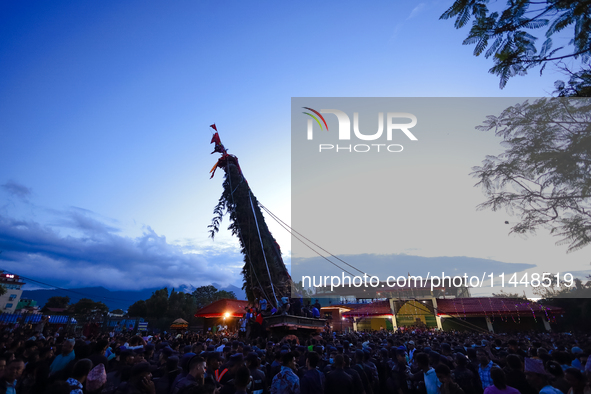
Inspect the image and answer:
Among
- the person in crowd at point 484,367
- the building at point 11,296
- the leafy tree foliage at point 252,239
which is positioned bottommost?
the building at point 11,296

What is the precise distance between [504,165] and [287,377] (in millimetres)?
8511

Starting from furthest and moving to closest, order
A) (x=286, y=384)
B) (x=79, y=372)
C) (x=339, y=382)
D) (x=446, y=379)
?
(x=339, y=382)
(x=286, y=384)
(x=446, y=379)
(x=79, y=372)

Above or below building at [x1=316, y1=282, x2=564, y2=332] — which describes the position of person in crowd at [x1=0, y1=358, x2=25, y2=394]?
above

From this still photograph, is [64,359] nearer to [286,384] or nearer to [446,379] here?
[286,384]

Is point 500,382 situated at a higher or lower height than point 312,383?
higher

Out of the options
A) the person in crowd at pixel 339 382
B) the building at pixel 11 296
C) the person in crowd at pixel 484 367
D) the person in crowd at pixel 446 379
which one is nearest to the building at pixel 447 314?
the person in crowd at pixel 484 367

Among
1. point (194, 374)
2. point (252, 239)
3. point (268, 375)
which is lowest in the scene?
point (268, 375)

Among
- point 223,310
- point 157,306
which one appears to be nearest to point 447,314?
point 223,310

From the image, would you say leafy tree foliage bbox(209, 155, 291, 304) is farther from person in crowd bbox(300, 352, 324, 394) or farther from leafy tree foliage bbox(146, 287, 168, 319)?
leafy tree foliage bbox(146, 287, 168, 319)

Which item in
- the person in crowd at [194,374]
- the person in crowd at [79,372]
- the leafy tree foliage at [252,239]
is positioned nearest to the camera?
the person in crowd at [79,372]

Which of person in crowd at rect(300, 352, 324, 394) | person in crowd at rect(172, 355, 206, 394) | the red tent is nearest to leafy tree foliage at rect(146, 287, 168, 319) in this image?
the red tent

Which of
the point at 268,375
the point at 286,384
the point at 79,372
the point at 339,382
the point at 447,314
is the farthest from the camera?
the point at 447,314

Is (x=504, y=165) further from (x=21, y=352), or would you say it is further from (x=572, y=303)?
(x=572, y=303)

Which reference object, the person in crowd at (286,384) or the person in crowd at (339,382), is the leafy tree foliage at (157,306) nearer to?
the person in crowd at (286,384)
